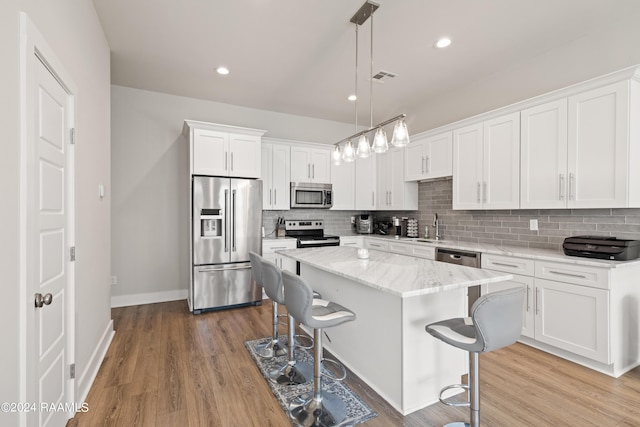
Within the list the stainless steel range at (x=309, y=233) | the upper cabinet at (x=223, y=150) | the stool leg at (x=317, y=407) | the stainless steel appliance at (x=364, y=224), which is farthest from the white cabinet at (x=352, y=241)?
the stool leg at (x=317, y=407)

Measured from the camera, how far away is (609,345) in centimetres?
240

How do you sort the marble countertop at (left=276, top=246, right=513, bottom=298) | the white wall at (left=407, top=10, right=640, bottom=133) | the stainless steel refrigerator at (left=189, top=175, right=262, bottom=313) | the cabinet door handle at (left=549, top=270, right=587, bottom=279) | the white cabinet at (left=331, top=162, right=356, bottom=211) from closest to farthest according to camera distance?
1. the marble countertop at (left=276, top=246, right=513, bottom=298)
2. the cabinet door handle at (left=549, top=270, right=587, bottom=279)
3. the white wall at (left=407, top=10, right=640, bottom=133)
4. the stainless steel refrigerator at (left=189, top=175, right=262, bottom=313)
5. the white cabinet at (left=331, top=162, right=356, bottom=211)

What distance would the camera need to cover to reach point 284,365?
8.44ft

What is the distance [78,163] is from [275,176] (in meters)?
2.94

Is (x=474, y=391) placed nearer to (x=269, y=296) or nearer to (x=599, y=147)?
(x=269, y=296)

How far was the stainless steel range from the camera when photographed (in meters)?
4.78

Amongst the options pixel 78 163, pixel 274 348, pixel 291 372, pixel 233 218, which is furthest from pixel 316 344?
pixel 233 218

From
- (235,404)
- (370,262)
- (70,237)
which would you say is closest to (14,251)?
(70,237)

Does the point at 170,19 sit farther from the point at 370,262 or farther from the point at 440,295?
the point at 440,295

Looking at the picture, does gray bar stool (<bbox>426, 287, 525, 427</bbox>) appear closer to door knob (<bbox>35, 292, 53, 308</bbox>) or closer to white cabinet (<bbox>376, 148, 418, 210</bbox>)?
door knob (<bbox>35, 292, 53, 308</bbox>)

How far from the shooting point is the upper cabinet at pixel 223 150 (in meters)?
3.98

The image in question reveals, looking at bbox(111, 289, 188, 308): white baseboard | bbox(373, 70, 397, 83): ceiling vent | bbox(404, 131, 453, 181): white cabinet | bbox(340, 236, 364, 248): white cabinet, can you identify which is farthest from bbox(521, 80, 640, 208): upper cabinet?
bbox(111, 289, 188, 308): white baseboard

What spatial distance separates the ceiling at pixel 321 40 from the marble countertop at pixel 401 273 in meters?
2.14

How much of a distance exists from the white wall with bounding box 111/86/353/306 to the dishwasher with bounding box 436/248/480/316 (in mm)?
3469
